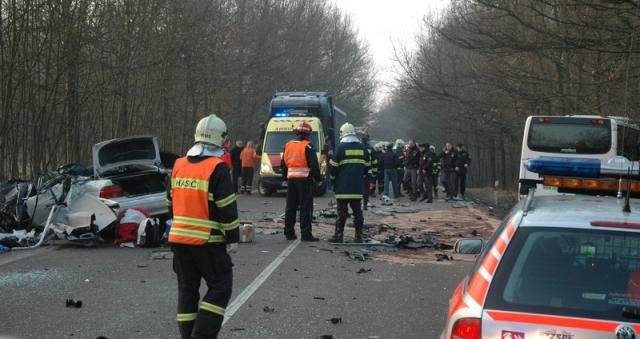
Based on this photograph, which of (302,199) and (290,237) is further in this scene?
(290,237)

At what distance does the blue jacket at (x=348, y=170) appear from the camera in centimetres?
1188

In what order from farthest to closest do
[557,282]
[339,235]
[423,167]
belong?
1. [423,167]
2. [339,235]
3. [557,282]

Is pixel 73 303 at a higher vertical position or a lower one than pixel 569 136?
lower

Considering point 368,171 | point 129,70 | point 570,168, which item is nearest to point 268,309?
point 570,168

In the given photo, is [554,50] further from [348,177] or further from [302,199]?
[302,199]

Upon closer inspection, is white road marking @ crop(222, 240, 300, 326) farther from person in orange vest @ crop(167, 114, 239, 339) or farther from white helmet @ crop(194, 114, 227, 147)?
white helmet @ crop(194, 114, 227, 147)

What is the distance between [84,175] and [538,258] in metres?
Answer: 10.6

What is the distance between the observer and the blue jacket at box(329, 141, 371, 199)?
468 inches

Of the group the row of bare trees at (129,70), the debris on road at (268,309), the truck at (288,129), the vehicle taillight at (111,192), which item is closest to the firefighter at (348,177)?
the vehicle taillight at (111,192)

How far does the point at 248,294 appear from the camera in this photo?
8109 millimetres

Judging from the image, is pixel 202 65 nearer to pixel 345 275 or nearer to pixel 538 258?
pixel 345 275

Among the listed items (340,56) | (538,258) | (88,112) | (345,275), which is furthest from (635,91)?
(340,56)

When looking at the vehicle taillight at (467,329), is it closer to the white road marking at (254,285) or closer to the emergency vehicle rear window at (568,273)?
the emergency vehicle rear window at (568,273)

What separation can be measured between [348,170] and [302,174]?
2.44ft
